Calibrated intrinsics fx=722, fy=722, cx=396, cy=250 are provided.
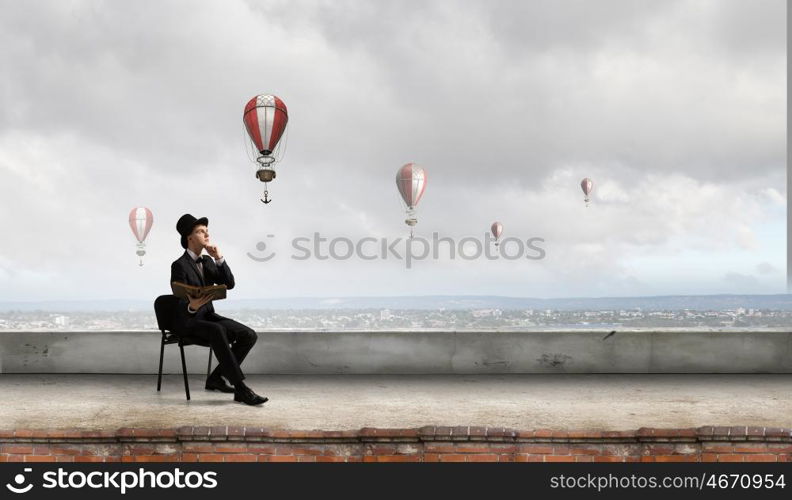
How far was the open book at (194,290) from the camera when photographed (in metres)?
5.55

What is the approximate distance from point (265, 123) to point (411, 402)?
8414mm

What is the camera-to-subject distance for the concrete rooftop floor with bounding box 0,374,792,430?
475cm

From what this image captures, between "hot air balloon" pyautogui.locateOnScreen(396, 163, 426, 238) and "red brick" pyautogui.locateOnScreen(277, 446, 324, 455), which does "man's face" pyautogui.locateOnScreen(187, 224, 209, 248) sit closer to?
"red brick" pyautogui.locateOnScreen(277, 446, 324, 455)

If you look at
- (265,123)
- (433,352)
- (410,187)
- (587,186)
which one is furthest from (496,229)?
(433,352)

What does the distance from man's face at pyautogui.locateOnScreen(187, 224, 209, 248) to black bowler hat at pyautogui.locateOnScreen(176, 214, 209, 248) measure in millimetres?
29

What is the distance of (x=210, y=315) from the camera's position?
19.0 ft

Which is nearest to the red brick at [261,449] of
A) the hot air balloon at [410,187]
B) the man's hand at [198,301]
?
the man's hand at [198,301]

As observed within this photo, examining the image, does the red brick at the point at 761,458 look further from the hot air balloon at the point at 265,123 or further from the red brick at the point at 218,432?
the hot air balloon at the point at 265,123

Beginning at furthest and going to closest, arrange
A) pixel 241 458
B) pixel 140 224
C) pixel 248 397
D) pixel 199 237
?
pixel 140 224 → pixel 199 237 → pixel 248 397 → pixel 241 458

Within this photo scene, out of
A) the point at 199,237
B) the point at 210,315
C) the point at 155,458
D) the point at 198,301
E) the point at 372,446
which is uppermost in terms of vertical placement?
the point at 199,237

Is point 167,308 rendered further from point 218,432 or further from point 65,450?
point 218,432

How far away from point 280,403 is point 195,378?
1486 mm
